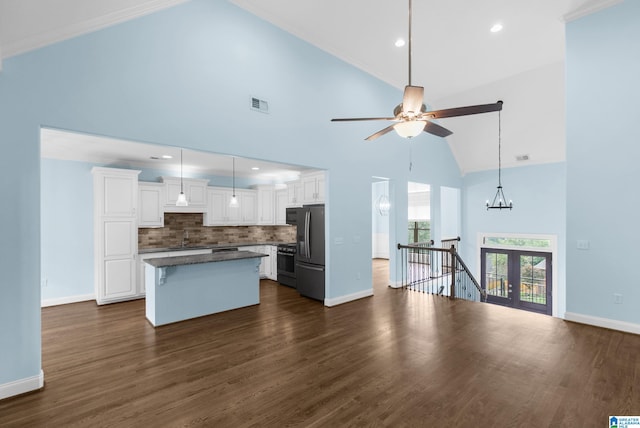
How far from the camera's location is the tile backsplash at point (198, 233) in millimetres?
6692

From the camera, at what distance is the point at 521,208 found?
8227 mm

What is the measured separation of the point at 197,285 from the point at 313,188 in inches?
107

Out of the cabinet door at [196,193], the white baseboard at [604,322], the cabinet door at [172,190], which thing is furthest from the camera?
the cabinet door at [196,193]

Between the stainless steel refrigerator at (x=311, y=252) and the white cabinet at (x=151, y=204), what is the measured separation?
313 centimetres

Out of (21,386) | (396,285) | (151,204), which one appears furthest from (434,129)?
(151,204)

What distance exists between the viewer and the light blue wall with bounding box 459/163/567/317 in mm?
7625

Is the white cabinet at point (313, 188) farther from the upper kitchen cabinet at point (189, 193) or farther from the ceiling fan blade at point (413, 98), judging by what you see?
the ceiling fan blade at point (413, 98)

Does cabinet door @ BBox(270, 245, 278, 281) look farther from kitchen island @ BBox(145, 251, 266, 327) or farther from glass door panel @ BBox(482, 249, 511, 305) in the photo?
glass door panel @ BBox(482, 249, 511, 305)

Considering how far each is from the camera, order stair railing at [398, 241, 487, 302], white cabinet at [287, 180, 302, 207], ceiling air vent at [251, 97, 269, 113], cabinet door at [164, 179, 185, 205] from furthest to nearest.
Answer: stair railing at [398, 241, 487, 302], cabinet door at [164, 179, 185, 205], white cabinet at [287, 180, 302, 207], ceiling air vent at [251, 97, 269, 113]

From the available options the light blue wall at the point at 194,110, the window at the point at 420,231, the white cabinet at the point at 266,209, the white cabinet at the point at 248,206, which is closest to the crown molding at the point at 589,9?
the light blue wall at the point at 194,110

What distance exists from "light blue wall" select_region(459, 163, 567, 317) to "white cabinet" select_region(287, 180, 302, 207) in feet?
19.1

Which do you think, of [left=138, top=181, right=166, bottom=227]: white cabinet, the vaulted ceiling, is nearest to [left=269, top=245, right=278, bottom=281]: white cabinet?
[left=138, top=181, right=166, bottom=227]: white cabinet

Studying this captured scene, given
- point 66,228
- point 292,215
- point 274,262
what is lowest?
point 274,262

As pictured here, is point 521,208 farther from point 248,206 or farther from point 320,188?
point 248,206
